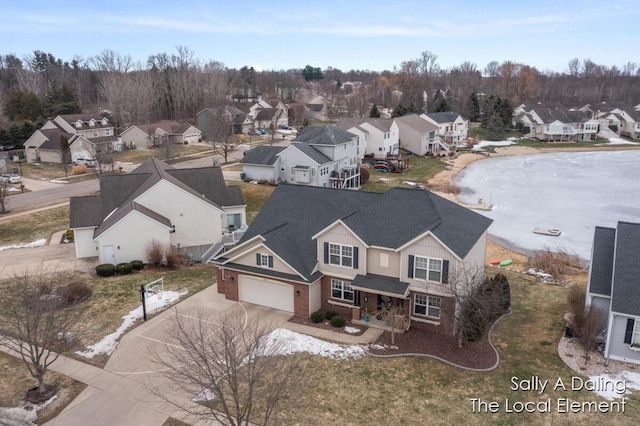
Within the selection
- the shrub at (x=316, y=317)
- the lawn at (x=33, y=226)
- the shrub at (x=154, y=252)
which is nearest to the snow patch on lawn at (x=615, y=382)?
the shrub at (x=316, y=317)

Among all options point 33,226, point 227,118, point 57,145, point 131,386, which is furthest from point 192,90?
point 131,386

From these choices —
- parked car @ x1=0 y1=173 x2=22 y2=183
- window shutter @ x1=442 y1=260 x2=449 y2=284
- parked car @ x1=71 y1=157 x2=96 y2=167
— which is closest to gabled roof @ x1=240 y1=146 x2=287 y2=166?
parked car @ x1=71 y1=157 x2=96 y2=167

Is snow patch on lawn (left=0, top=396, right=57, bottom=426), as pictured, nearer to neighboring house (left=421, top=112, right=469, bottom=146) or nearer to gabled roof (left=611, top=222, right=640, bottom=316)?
gabled roof (left=611, top=222, right=640, bottom=316)

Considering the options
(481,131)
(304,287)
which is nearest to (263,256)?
(304,287)

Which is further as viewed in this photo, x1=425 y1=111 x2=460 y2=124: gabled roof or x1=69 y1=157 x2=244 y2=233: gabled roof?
x1=425 y1=111 x2=460 y2=124: gabled roof

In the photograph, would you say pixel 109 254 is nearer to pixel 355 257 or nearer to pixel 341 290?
pixel 341 290

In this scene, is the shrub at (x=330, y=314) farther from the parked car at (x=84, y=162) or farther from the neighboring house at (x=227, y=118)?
the neighboring house at (x=227, y=118)
